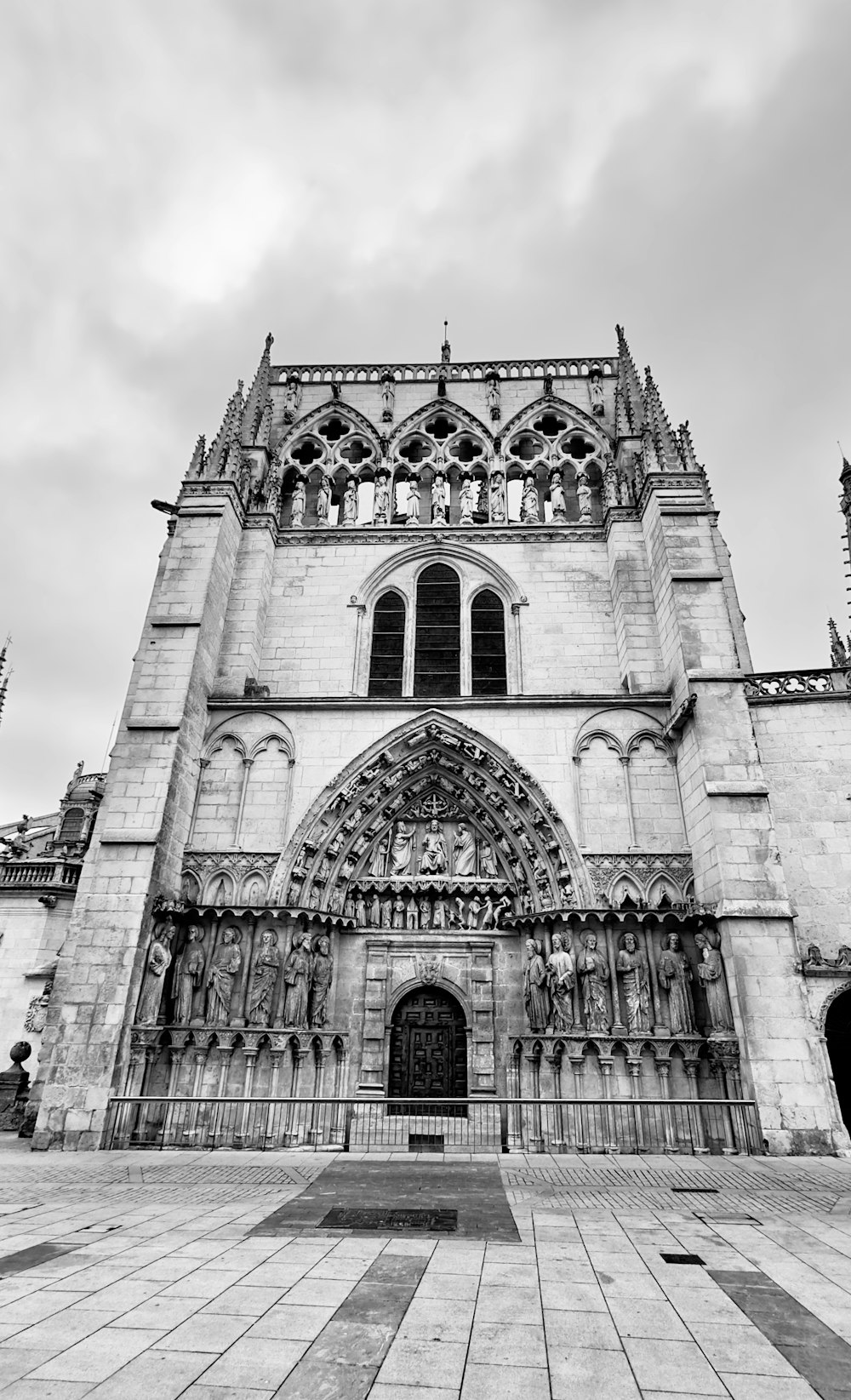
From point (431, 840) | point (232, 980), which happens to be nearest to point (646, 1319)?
point (232, 980)

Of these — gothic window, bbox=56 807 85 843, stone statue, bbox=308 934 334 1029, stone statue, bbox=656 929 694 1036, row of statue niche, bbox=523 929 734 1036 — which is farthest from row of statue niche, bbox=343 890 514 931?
gothic window, bbox=56 807 85 843

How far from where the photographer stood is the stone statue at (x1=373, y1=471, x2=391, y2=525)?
17.8 m

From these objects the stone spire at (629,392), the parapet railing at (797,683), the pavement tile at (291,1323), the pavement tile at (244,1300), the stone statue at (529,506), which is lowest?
the pavement tile at (291,1323)

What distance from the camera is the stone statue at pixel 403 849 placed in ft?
46.3

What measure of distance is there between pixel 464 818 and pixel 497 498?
8262 millimetres

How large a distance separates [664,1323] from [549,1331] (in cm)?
63

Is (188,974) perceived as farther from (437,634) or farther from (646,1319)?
(646,1319)

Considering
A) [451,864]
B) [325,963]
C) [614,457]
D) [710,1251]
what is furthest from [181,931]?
[614,457]

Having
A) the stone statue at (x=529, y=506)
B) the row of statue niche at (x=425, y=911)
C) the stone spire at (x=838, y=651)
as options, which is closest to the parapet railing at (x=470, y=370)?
the stone statue at (x=529, y=506)

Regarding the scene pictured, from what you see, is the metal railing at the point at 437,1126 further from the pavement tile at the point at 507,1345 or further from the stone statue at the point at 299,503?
the stone statue at the point at 299,503

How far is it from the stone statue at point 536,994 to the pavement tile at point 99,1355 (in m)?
9.45

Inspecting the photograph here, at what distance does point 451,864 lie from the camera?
1416cm

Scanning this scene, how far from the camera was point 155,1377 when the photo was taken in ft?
9.91

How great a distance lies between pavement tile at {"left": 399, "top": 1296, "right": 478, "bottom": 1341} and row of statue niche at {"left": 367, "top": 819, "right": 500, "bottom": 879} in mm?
9984
